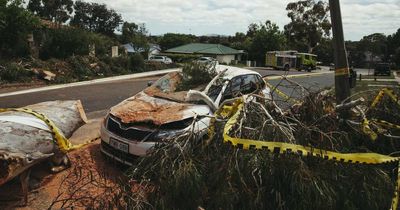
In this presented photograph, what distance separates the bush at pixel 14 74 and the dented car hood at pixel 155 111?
46.6 ft

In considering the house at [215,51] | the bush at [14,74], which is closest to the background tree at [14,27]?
the bush at [14,74]

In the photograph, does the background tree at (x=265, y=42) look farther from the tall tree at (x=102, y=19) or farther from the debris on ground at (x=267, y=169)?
the debris on ground at (x=267, y=169)

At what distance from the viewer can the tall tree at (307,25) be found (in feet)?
248

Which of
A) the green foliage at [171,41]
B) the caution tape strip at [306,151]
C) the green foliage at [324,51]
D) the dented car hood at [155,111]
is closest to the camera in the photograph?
the caution tape strip at [306,151]

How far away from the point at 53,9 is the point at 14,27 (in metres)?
45.3

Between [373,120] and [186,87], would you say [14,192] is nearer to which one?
[186,87]

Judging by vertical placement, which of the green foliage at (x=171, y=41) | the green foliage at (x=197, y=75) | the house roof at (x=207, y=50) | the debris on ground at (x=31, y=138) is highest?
the green foliage at (x=171, y=41)

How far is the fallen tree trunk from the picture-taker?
178 inches

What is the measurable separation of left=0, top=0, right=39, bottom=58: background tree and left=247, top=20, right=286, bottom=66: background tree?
1653 inches

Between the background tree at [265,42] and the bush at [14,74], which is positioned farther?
the background tree at [265,42]

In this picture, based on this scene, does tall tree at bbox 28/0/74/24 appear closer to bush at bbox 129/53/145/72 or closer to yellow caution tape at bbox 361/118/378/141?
bush at bbox 129/53/145/72

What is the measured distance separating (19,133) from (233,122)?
2.68 m

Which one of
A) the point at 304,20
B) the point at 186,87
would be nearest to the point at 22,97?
the point at 186,87

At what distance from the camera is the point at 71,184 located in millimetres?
4461
